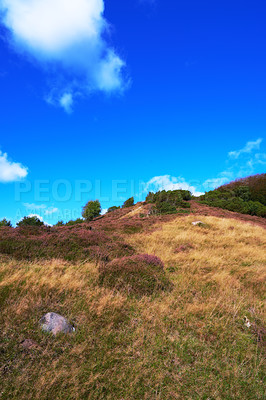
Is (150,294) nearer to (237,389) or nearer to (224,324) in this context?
(224,324)

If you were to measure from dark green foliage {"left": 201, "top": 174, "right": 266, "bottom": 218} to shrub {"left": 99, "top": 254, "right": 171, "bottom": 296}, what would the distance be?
2659cm

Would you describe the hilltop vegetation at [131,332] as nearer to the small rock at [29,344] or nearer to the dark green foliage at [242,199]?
the small rock at [29,344]

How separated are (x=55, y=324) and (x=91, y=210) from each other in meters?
40.1

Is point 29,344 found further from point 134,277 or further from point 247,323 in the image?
point 247,323

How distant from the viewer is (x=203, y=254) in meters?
9.41

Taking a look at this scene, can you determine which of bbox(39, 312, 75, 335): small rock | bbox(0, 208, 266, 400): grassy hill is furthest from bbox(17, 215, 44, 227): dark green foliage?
bbox(39, 312, 75, 335): small rock

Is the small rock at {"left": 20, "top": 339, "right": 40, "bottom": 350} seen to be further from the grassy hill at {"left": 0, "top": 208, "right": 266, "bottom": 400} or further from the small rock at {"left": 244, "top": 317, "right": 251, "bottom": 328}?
the small rock at {"left": 244, "top": 317, "right": 251, "bottom": 328}

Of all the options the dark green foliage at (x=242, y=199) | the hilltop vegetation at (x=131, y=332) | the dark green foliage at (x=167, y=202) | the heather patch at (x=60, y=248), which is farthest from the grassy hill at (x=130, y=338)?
the dark green foliage at (x=242, y=199)

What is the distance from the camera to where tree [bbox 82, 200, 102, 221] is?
42.5m

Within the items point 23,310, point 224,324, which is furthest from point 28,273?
point 224,324

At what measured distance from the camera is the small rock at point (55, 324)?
3406 millimetres

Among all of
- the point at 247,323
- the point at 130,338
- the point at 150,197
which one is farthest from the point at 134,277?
the point at 150,197

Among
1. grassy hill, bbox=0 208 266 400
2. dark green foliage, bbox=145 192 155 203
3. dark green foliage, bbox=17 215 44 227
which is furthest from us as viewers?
dark green foliage, bbox=145 192 155 203

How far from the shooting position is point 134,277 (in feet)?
19.0
